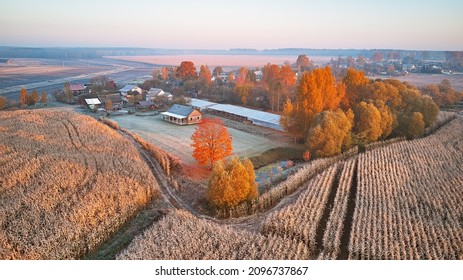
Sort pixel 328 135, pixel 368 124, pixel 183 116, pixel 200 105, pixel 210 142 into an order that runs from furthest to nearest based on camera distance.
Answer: pixel 200 105, pixel 183 116, pixel 368 124, pixel 328 135, pixel 210 142

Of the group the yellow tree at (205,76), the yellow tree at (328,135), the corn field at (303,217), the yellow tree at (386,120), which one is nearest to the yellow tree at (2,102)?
the yellow tree at (205,76)

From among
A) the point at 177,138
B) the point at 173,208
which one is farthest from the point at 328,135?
the point at 177,138

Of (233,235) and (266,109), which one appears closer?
(233,235)

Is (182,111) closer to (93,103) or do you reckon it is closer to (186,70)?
(93,103)

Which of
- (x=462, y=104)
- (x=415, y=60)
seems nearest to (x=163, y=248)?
(x=462, y=104)

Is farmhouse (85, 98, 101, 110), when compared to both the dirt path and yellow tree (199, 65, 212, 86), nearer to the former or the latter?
yellow tree (199, 65, 212, 86)

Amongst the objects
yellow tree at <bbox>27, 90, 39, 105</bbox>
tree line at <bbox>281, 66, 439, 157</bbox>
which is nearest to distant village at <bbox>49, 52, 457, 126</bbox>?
yellow tree at <bbox>27, 90, 39, 105</bbox>
